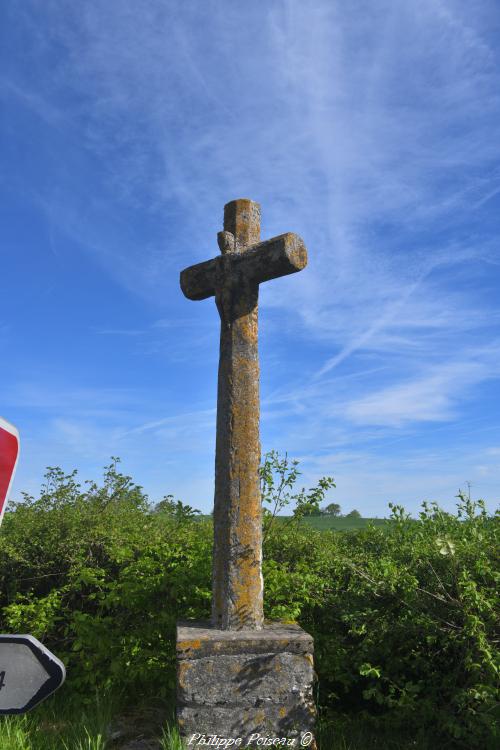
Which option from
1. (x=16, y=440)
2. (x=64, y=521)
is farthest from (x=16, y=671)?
(x=64, y=521)

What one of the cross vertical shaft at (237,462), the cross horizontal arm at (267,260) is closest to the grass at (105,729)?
the cross vertical shaft at (237,462)

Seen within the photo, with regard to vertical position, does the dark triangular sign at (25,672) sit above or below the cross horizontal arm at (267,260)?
below

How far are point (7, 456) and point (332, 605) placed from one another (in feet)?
13.4

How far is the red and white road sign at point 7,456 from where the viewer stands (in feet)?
6.46

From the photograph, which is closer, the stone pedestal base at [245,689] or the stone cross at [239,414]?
the stone pedestal base at [245,689]

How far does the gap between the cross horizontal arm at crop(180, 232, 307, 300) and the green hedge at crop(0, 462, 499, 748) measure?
2284 mm

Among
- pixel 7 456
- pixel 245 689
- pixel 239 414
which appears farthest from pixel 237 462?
pixel 7 456

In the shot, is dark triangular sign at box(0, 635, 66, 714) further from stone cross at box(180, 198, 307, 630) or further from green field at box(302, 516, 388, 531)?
green field at box(302, 516, 388, 531)

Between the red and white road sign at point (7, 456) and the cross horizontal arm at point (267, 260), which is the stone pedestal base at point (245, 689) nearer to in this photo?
the red and white road sign at point (7, 456)

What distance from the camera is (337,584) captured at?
5402mm

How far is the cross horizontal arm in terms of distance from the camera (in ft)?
14.5

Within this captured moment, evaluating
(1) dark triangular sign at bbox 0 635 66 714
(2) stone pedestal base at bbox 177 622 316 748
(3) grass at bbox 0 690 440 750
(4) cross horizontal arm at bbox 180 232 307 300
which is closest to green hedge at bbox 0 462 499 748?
(3) grass at bbox 0 690 440 750

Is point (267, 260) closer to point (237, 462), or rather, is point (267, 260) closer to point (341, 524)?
point (237, 462)

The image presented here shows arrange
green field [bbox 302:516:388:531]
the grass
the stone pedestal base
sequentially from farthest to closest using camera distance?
green field [bbox 302:516:388:531] < the grass < the stone pedestal base
